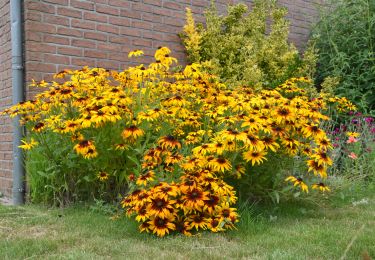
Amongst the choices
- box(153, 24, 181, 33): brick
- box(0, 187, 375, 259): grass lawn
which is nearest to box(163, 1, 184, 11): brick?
box(153, 24, 181, 33): brick

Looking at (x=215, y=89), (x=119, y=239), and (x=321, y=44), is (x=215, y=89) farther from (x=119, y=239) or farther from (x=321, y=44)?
(x=321, y=44)

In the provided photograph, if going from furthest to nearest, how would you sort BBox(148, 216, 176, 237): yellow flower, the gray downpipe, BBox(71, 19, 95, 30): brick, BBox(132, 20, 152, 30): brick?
BBox(132, 20, 152, 30): brick → BBox(71, 19, 95, 30): brick → the gray downpipe → BBox(148, 216, 176, 237): yellow flower

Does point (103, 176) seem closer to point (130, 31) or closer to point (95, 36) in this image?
point (95, 36)

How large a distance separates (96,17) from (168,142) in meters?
2.56

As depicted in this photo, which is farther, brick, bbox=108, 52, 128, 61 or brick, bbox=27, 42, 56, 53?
brick, bbox=108, 52, 128, 61

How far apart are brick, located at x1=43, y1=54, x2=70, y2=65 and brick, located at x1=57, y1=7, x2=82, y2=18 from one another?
48 cm

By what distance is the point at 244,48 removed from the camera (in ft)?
19.3

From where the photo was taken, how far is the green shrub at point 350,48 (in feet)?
21.9

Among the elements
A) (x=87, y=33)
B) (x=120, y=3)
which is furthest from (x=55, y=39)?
(x=120, y=3)

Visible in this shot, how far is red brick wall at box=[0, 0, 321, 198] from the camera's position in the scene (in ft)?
15.5

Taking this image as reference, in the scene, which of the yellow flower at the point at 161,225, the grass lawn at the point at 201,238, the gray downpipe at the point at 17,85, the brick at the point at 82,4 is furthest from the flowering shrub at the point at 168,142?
the brick at the point at 82,4

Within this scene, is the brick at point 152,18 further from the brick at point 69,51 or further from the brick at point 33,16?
the brick at point 33,16

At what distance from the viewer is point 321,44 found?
7492mm

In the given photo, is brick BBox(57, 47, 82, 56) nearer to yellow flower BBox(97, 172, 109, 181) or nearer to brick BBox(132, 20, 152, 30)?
brick BBox(132, 20, 152, 30)
